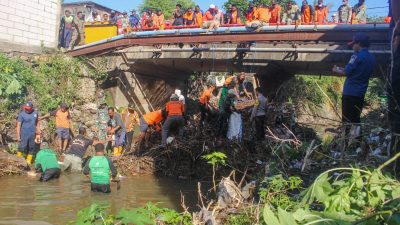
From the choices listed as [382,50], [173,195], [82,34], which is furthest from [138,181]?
[82,34]

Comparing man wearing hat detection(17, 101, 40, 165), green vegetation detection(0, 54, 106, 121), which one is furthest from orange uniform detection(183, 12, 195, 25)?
man wearing hat detection(17, 101, 40, 165)

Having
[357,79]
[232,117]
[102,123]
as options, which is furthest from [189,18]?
[357,79]

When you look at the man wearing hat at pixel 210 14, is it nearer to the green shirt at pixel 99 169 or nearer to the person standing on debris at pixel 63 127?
the person standing on debris at pixel 63 127

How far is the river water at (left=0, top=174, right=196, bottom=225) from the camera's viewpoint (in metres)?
7.15

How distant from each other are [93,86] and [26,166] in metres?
7.08

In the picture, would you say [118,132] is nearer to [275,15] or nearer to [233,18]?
[233,18]

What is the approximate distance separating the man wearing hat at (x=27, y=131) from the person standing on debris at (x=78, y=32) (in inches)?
281

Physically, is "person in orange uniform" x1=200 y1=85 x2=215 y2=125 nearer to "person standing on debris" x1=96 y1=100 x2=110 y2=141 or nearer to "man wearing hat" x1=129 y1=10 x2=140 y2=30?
"person standing on debris" x1=96 y1=100 x2=110 y2=141

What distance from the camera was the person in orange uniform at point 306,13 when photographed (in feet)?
47.8

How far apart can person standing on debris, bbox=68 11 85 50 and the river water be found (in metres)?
9.63

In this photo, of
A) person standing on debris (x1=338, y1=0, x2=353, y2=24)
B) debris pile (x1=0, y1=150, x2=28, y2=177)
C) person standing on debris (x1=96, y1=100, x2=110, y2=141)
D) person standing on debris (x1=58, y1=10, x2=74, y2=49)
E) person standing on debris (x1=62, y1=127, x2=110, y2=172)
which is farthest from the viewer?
person standing on debris (x1=58, y1=10, x2=74, y2=49)

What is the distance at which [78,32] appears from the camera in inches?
762

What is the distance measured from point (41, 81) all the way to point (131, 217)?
43.8 ft

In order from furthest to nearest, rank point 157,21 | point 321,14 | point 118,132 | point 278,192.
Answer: point 157,21, point 321,14, point 118,132, point 278,192
